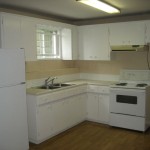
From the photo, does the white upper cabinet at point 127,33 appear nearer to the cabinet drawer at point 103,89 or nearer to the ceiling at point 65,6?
the ceiling at point 65,6

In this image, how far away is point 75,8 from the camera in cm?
390

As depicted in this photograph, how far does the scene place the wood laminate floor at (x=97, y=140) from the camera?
349cm

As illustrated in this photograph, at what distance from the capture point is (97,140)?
3766 mm

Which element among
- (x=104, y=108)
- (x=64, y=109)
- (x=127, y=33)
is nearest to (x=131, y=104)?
(x=104, y=108)

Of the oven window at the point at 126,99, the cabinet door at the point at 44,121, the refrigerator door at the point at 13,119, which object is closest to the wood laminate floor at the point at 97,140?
the cabinet door at the point at 44,121

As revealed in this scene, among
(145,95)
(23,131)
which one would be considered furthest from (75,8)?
(23,131)

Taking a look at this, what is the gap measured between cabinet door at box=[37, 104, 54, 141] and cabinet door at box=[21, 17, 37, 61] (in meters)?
0.95

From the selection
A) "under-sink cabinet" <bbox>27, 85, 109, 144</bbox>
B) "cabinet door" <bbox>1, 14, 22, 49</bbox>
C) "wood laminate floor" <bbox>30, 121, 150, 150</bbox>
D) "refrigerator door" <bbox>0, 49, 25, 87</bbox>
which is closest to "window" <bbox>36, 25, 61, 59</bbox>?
"cabinet door" <bbox>1, 14, 22, 49</bbox>

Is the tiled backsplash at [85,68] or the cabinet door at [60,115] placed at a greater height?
the tiled backsplash at [85,68]

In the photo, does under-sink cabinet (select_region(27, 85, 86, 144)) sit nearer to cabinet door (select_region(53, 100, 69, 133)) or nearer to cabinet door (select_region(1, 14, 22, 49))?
cabinet door (select_region(53, 100, 69, 133))

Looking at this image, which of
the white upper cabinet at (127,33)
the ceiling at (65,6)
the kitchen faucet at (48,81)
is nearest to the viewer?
the ceiling at (65,6)

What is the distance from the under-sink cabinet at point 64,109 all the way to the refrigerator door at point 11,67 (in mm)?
570

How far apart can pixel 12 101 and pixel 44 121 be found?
0.85 meters

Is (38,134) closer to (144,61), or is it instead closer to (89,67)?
(89,67)
